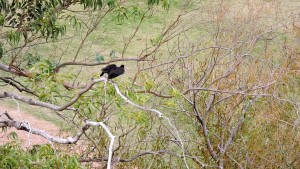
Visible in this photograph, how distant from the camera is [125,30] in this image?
55.1 feet

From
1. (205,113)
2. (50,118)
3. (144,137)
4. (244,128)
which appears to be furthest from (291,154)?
(50,118)

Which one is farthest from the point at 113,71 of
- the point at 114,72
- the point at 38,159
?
the point at 38,159

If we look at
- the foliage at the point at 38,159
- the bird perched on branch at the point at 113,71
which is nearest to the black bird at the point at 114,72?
the bird perched on branch at the point at 113,71

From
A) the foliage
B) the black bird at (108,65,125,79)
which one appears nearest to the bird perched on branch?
the black bird at (108,65,125,79)

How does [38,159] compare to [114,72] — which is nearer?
[114,72]

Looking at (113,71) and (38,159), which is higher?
(113,71)

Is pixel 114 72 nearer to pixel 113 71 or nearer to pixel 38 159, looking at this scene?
pixel 113 71

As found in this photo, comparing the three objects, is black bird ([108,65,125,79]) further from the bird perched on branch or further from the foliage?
the foliage

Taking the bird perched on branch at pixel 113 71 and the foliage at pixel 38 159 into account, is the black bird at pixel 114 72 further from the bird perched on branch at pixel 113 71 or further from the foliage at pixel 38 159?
the foliage at pixel 38 159

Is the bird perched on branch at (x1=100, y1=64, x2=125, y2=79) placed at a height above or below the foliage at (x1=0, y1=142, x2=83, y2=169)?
above

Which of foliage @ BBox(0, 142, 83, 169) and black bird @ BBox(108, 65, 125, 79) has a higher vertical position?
black bird @ BBox(108, 65, 125, 79)

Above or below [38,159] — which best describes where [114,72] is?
above

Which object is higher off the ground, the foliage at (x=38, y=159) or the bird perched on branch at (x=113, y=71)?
the bird perched on branch at (x=113, y=71)

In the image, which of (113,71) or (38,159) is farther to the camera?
(38,159)
